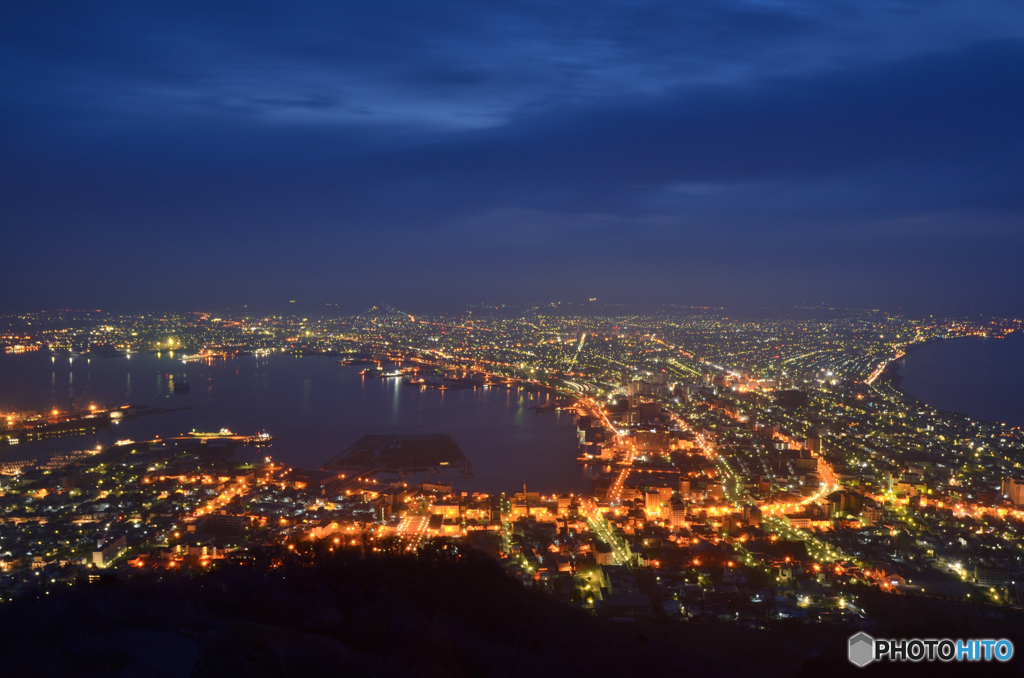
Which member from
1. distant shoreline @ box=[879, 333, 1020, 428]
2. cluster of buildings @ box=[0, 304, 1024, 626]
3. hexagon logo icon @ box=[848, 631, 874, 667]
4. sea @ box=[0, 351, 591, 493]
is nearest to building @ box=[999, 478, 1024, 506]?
cluster of buildings @ box=[0, 304, 1024, 626]

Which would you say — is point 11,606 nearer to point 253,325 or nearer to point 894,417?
point 894,417

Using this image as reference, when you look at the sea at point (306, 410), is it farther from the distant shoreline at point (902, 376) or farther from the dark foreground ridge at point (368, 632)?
the distant shoreline at point (902, 376)

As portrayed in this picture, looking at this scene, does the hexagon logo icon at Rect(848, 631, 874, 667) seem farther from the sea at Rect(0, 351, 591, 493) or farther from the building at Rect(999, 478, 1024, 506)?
the building at Rect(999, 478, 1024, 506)

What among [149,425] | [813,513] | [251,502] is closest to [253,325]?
[149,425]

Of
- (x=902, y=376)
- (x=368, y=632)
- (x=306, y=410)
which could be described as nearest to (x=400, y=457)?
(x=306, y=410)

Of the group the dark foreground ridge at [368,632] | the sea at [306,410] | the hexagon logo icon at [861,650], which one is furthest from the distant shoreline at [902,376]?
the hexagon logo icon at [861,650]
